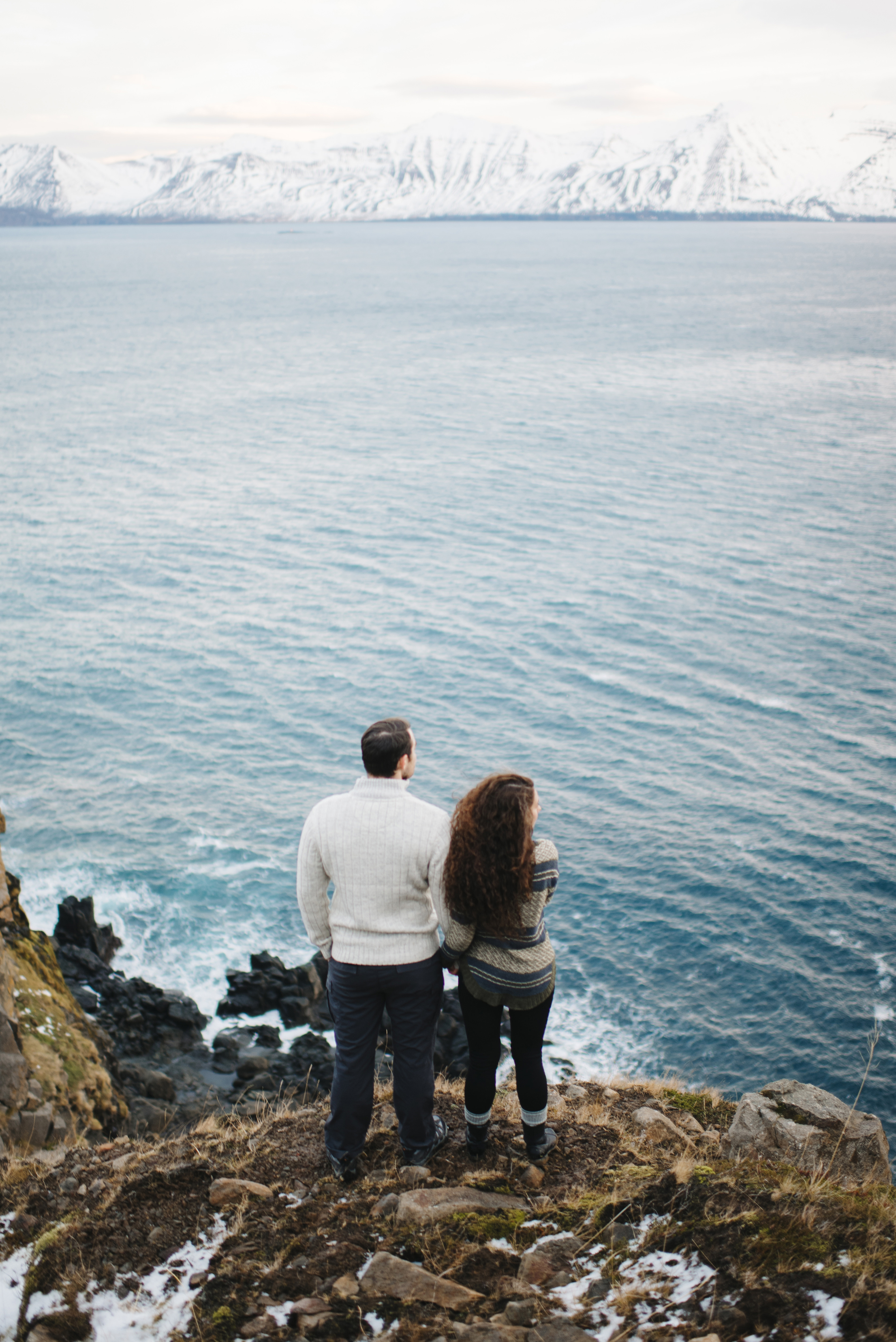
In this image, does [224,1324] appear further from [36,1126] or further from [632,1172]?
[36,1126]

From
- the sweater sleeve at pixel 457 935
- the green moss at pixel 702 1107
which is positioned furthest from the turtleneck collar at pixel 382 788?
the green moss at pixel 702 1107

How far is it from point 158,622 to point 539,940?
132 ft

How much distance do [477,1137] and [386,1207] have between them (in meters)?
0.84

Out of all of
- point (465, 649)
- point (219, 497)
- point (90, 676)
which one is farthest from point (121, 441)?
point (465, 649)

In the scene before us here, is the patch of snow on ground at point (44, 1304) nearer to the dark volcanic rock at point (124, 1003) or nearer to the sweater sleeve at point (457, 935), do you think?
the sweater sleeve at point (457, 935)

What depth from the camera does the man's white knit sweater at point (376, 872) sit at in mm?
5570

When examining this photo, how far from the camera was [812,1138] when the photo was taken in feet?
21.7

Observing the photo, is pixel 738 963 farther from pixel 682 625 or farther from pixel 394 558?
pixel 394 558

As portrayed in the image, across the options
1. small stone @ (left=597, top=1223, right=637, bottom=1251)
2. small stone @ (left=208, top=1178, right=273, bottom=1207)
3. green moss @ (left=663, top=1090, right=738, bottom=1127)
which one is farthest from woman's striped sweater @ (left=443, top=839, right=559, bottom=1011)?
green moss @ (left=663, top=1090, right=738, bottom=1127)

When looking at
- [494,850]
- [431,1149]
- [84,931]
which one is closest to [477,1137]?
[431,1149]

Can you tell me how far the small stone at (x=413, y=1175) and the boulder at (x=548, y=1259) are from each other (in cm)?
95

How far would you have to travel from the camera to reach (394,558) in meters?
50.6

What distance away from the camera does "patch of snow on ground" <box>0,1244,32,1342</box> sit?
530 centimetres

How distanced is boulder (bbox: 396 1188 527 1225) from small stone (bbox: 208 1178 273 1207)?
1002 millimetres
